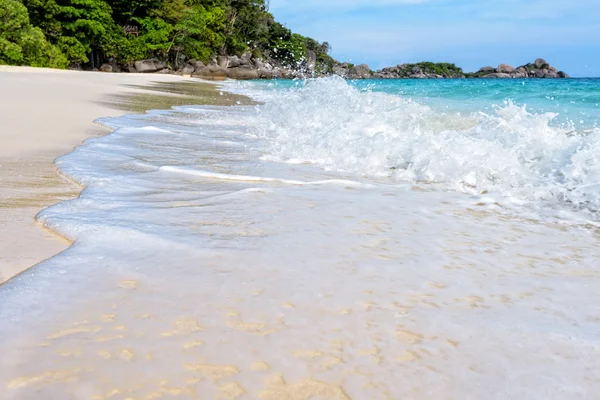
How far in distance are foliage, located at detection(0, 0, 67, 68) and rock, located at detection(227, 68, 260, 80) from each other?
75.1 ft

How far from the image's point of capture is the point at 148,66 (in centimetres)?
3872

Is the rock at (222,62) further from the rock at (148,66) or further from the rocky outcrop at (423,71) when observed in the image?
the rocky outcrop at (423,71)

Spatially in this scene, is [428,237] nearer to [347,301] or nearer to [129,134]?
[347,301]

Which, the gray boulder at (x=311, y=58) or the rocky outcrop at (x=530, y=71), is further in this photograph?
the rocky outcrop at (x=530, y=71)

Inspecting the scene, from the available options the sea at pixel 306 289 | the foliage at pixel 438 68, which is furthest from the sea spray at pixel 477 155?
the foliage at pixel 438 68

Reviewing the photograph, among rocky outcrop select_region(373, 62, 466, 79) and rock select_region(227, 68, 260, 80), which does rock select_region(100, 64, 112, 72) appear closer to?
rock select_region(227, 68, 260, 80)

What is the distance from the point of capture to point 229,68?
4872cm

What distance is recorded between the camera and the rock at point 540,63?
78812mm

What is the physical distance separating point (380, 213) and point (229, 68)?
48.4 metres

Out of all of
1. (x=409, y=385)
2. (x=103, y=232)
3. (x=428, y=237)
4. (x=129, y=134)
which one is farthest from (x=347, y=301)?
(x=129, y=134)

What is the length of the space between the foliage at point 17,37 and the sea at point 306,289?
21.8 metres

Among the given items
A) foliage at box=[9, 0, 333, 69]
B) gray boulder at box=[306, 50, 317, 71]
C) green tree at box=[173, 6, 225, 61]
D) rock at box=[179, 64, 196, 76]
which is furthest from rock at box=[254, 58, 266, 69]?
rock at box=[179, 64, 196, 76]

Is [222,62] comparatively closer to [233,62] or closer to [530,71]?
[233,62]

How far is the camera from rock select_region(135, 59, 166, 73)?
38.4m
